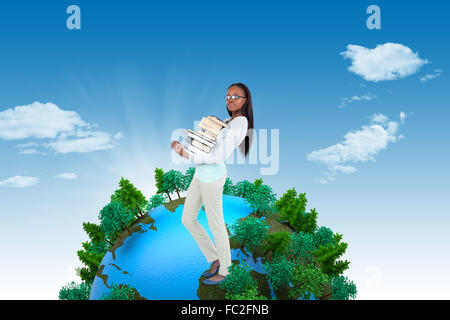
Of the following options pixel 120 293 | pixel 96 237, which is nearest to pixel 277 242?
pixel 120 293

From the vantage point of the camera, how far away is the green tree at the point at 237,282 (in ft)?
22.1

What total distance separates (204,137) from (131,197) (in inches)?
131

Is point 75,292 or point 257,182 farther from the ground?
point 257,182

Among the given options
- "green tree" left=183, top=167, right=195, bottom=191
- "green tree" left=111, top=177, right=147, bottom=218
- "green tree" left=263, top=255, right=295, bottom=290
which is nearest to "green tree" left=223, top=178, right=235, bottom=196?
"green tree" left=183, top=167, right=195, bottom=191

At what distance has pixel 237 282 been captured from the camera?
6746 mm

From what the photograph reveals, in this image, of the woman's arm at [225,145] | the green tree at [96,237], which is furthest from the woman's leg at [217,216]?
the green tree at [96,237]

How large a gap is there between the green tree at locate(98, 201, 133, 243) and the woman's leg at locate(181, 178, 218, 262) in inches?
71.7

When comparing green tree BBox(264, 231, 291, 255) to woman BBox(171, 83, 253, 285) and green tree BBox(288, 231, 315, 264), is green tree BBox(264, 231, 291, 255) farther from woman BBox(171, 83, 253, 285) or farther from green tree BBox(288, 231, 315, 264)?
woman BBox(171, 83, 253, 285)

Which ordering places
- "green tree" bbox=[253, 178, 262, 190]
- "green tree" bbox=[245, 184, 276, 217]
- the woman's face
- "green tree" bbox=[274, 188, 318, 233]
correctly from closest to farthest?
the woman's face → "green tree" bbox=[245, 184, 276, 217] → "green tree" bbox=[274, 188, 318, 233] → "green tree" bbox=[253, 178, 262, 190]

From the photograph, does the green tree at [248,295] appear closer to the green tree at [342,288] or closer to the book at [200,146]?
the green tree at [342,288]

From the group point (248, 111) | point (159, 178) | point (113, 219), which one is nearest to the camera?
point (248, 111)

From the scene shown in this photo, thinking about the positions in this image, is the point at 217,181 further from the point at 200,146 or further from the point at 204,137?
the point at 204,137

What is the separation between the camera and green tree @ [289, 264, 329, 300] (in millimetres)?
7199
